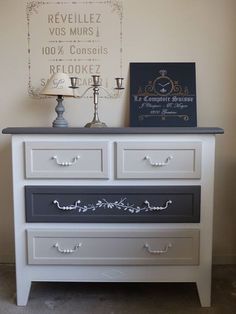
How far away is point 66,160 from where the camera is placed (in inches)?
67.7

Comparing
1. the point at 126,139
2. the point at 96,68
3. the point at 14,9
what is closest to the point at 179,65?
the point at 96,68

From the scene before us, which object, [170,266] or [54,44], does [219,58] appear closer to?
[54,44]

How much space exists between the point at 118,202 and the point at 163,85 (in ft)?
2.83

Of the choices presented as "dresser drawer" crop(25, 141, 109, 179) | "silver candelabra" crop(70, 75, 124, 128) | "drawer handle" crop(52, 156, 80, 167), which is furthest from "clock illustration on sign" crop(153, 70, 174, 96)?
"drawer handle" crop(52, 156, 80, 167)

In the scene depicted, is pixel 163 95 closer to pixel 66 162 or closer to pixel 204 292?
pixel 66 162

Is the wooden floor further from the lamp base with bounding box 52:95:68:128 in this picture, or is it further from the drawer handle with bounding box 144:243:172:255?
the lamp base with bounding box 52:95:68:128

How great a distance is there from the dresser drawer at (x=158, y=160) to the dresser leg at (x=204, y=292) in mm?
572

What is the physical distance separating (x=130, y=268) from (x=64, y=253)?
355mm

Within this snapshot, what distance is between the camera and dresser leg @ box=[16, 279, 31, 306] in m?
1.80

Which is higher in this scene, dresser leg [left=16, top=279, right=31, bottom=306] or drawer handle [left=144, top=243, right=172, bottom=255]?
drawer handle [left=144, top=243, right=172, bottom=255]

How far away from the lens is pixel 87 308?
5.92 feet

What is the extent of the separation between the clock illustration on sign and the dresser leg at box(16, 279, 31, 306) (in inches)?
53.5

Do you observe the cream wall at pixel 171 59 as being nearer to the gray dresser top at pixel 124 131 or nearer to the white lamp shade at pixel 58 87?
the white lamp shade at pixel 58 87

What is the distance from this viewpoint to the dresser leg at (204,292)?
→ 5.86 ft
